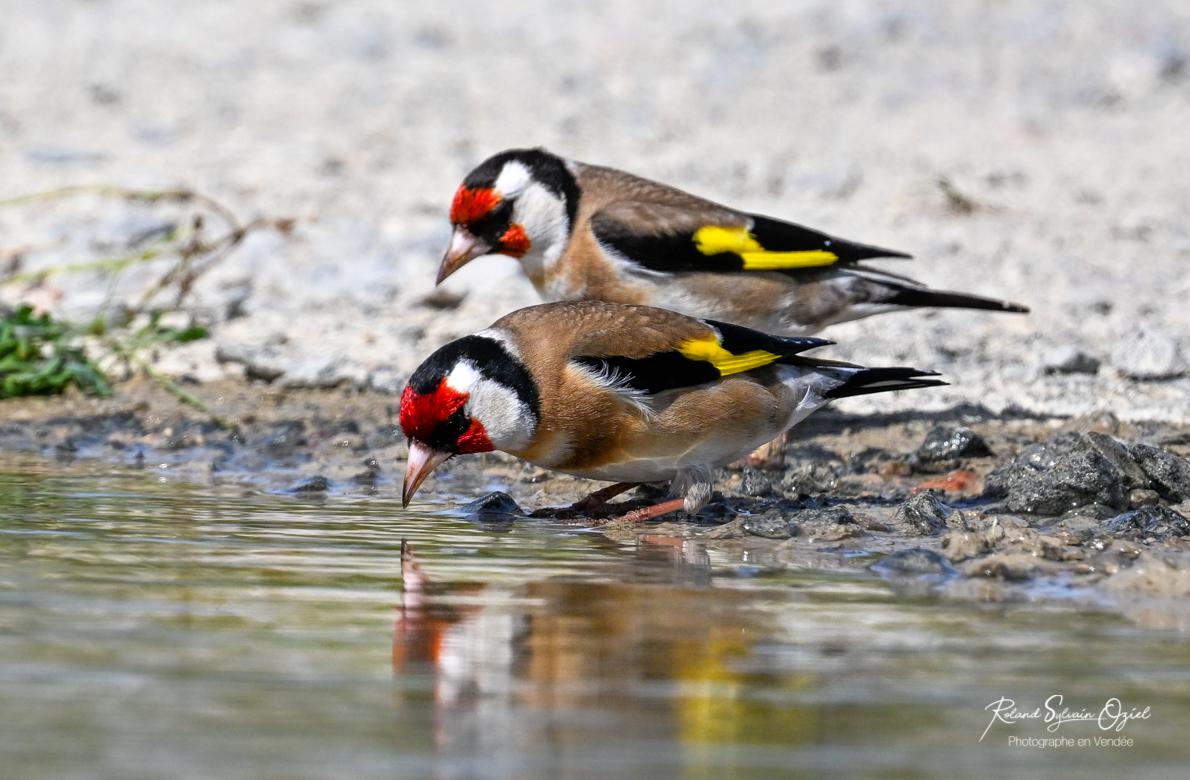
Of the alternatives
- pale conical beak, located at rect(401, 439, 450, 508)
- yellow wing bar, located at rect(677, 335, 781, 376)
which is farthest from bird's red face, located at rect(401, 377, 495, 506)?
yellow wing bar, located at rect(677, 335, 781, 376)

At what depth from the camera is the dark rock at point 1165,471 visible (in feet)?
19.3

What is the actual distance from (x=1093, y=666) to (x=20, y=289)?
727cm

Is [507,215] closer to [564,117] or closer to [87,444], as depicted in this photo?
[87,444]

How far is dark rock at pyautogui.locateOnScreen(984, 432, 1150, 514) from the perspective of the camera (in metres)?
5.71

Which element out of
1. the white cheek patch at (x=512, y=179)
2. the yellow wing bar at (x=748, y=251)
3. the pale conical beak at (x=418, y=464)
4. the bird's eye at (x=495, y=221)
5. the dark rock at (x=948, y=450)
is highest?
the white cheek patch at (x=512, y=179)

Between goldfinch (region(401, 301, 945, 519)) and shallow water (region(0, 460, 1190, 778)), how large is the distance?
563 millimetres

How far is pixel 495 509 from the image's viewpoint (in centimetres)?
A: 598

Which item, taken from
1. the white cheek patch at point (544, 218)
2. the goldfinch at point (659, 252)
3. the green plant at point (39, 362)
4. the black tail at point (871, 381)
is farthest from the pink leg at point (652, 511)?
the green plant at point (39, 362)

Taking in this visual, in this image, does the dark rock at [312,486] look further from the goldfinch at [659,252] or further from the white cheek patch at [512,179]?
the white cheek patch at [512,179]

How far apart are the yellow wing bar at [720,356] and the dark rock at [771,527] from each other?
0.55 m

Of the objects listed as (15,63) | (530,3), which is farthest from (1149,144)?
(15,63)

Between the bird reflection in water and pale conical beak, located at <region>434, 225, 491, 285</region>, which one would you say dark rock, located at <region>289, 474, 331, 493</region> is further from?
the bird reflection in water

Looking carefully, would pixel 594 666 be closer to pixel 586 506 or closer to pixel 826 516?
pixel 826 516

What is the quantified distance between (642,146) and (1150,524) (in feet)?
23.1
